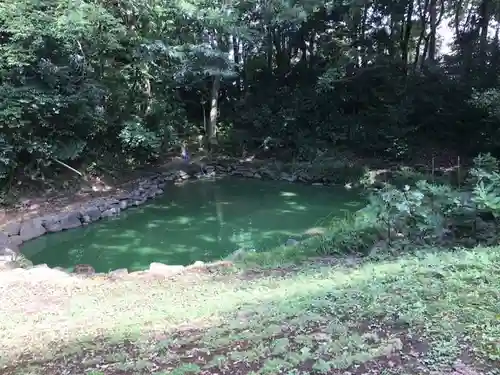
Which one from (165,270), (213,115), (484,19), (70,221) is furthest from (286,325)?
(484,19)

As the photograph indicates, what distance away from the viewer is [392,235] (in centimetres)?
537

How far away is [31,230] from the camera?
8.61m

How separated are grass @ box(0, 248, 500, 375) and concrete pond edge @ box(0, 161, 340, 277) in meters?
1.31

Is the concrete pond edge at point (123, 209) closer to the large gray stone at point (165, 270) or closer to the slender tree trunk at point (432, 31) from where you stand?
the large gray stone at point (165, 270)

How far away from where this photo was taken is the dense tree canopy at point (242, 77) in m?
9.69

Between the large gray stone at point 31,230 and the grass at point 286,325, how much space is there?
425 centimetres

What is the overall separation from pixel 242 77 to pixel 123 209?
9.00 meters

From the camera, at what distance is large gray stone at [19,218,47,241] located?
27.7 ft

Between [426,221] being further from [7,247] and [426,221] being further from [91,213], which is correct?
[91,213]

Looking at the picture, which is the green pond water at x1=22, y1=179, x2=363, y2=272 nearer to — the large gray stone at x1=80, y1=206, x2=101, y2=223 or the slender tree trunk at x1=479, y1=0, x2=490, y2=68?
the large gray stone at x1=80, y1=206, x2=101, y2=223

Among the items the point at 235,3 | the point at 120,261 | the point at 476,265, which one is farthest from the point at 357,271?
the point at 235,3

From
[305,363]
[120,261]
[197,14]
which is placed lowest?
[120,261]

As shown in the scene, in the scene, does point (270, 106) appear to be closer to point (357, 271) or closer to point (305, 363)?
point (357, 271)

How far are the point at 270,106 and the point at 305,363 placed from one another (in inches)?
565
